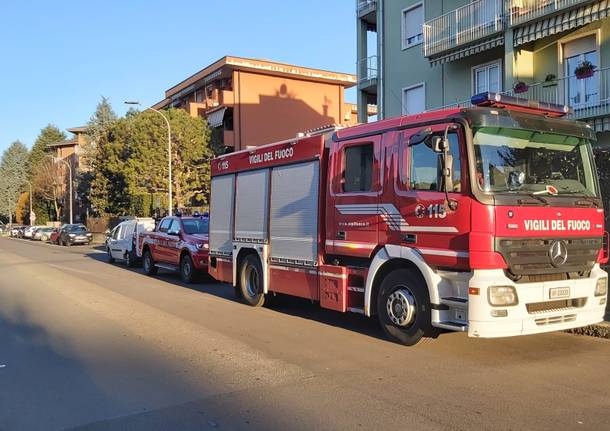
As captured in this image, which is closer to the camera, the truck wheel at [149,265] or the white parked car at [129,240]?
the truck wheel at [149,265]

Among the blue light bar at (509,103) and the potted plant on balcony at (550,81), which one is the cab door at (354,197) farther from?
the potted plant on balcony at (550,81)

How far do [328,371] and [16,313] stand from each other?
6876 millimetres

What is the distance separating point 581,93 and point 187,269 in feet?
39.6

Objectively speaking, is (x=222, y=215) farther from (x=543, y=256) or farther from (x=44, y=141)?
(x=44, y=141)

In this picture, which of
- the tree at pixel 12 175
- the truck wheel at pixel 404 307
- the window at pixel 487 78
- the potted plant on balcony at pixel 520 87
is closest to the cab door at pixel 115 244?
the window at pixel 487 78

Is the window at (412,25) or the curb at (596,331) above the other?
the window at (412,25)

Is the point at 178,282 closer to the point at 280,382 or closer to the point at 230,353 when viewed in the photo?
the point at 230,353

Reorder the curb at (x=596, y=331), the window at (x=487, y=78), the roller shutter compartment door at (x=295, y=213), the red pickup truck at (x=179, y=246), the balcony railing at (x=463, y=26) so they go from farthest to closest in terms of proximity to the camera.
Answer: the window at (x=487, y=78) < the balcony railing at (x=463, y=26) < the red pickup truck at (x=179, y=246) < the roller shutter compartment door at (x=295, y=213) < the curb at (x=596, y=331)

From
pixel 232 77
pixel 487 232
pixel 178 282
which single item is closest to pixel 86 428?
pixel 487 232

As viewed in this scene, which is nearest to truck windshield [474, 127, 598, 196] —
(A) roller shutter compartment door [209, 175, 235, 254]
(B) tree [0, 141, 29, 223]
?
(A) roller shutter compartment door [209, 175, 235, 254]

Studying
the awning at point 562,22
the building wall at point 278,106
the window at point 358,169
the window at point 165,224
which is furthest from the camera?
the building wall at point 278,106

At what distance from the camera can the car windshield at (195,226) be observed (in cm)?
1566

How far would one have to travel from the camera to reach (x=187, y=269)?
15086 mm

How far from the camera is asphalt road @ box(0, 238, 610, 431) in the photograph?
4797 millimetres
